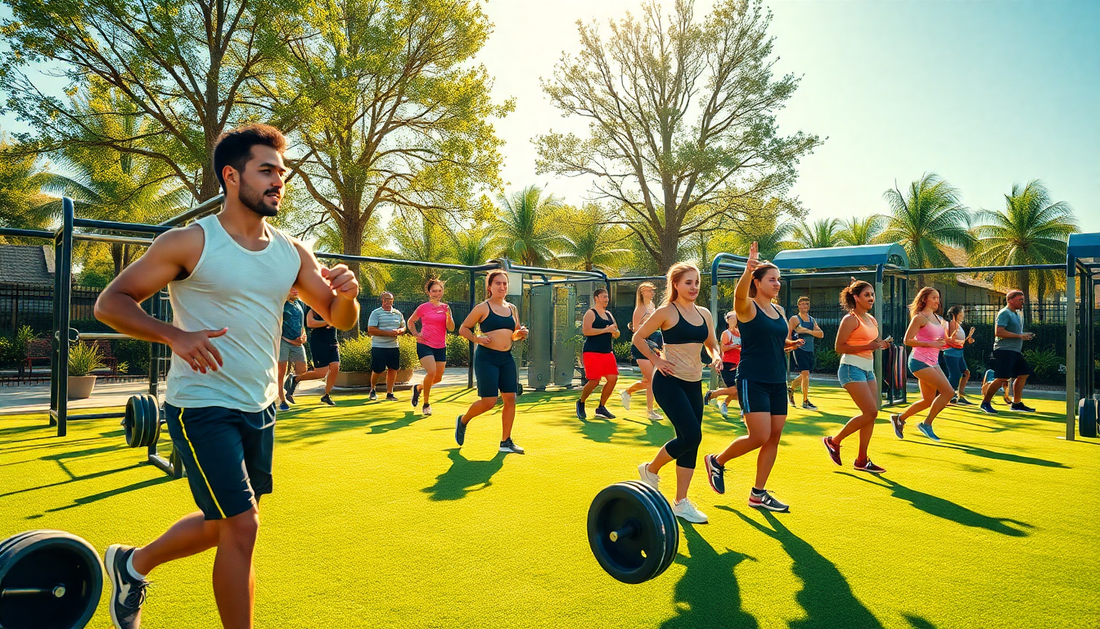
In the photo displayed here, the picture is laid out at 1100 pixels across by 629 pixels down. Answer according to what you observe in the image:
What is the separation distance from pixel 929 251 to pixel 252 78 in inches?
1284

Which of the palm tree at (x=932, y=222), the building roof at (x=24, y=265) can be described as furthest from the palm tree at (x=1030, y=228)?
the building roof at (x=24, y=265)

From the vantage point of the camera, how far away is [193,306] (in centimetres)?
237

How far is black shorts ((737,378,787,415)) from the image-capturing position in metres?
4.82

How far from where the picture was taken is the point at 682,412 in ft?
15.1

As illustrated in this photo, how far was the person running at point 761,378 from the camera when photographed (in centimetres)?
482

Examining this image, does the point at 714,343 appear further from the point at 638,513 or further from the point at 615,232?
the point at 615,232

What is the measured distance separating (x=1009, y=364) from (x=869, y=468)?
6.33m

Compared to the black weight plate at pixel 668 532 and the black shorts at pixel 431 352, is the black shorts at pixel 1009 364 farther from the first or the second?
the black weight plate at pixel 668 532

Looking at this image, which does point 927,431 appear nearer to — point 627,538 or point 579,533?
point 579,533

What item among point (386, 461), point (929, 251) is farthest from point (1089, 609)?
point (929, 251)

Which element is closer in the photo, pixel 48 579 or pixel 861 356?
pixel 48 579

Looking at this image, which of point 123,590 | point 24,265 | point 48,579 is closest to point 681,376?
point 123,590

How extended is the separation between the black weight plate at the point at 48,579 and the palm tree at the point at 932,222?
38.1 meters

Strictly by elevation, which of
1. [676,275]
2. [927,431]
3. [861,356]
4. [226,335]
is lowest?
[927,431]
